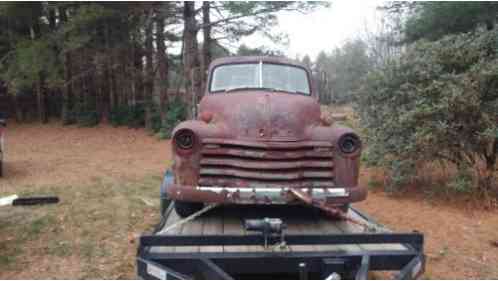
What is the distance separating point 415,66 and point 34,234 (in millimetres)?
6222

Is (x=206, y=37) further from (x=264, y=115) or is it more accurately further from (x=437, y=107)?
(x=264, y=115)

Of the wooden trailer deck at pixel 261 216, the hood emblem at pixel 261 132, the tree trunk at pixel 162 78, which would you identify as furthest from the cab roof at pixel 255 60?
the tree trunk at pixel 162 78

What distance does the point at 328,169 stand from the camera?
4008mm

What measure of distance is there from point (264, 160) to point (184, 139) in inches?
31.0

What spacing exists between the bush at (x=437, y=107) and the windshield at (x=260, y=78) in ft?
6.81

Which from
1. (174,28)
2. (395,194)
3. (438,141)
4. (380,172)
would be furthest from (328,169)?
(174,28)

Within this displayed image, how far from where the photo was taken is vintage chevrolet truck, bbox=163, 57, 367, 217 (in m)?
3.83

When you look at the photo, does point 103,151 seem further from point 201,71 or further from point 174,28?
point 174,28

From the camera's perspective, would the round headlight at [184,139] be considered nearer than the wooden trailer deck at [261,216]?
No

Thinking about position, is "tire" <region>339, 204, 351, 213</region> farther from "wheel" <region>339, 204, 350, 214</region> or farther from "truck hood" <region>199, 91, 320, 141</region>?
"truck hood" <region>199, 91, 320, 141</region>

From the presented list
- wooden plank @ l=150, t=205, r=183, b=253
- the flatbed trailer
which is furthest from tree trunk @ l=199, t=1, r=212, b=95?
the flatbed trailer

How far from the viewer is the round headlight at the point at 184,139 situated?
3.96 m

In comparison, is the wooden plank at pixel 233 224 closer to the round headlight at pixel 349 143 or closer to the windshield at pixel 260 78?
the round headlight at pixel 349 143

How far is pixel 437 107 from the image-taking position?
244 inches
